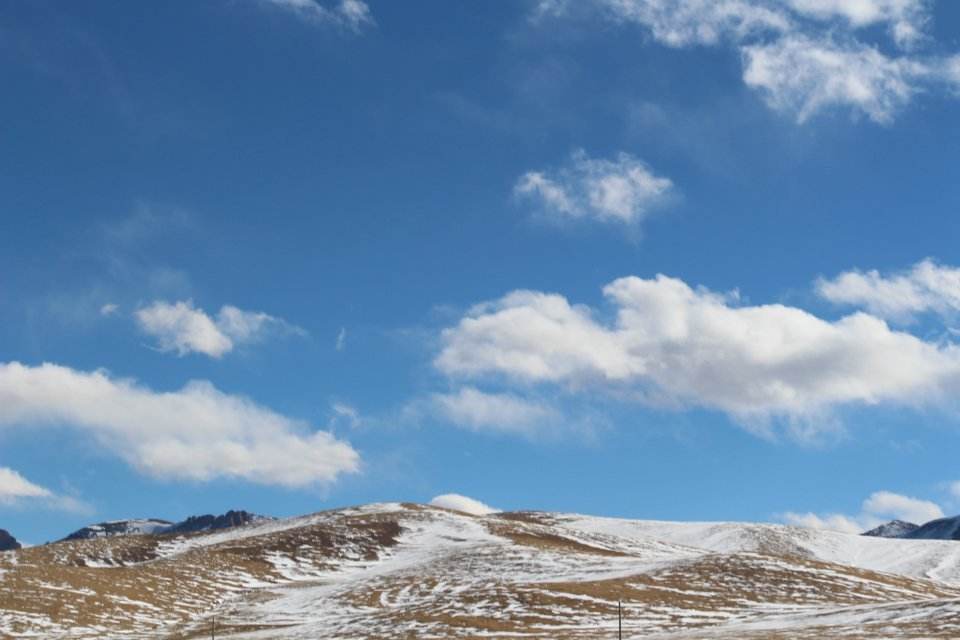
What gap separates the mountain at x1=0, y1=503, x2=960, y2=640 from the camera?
66.1 meters

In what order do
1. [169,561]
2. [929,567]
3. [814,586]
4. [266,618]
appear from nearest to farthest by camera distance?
1. [266,618]
2. [814,586]
3. [169,561]
4. [929,567]

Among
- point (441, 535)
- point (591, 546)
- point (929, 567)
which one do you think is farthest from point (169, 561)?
point (929, 567)

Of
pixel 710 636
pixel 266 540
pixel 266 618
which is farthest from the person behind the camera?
pixel 266 540

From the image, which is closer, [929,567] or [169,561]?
[169,561]

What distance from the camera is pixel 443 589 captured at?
88250mm

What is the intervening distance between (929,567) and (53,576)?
11343 centimetres

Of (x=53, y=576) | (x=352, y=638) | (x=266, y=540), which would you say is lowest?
(x=352, y=638)

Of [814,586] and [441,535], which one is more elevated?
[441,535]

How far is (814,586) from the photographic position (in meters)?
85.8

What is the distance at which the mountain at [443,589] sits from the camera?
66.1 m

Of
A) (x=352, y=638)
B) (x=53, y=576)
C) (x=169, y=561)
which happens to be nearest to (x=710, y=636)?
(x=352, y=638)

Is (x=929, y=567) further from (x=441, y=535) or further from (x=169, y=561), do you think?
(x=169, y=561)

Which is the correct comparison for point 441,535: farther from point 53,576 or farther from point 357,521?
point 53,576

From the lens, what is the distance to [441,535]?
5300 inches
